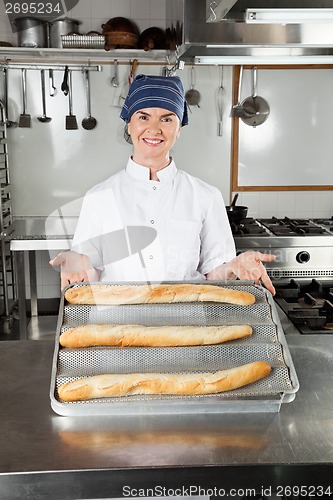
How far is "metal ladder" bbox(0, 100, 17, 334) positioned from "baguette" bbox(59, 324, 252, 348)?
269 centimetres

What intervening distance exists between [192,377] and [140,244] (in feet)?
4.15

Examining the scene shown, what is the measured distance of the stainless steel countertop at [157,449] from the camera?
34.7 inches

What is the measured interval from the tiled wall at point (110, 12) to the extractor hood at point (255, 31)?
83.8 inches

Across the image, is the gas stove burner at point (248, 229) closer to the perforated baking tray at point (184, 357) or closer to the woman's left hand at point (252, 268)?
the woman's left hand at point (252, 268)

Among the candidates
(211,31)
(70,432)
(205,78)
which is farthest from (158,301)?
(205,78)

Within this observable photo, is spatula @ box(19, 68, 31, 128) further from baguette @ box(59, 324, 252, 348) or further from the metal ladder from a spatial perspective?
baguette @ box(59, 324, 252, 348)

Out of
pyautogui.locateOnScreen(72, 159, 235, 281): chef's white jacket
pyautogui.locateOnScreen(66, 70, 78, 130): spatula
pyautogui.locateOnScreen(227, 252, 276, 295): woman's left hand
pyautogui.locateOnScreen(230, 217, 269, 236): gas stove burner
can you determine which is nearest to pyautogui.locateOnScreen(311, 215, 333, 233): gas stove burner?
pyautogui.locateOnScreen(230, 217, 269, 236): gas stove burner

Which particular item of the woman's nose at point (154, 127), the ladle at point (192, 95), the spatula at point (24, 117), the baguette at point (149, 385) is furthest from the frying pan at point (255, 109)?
the baguette at point (149, 385)

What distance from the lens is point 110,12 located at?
150 inches

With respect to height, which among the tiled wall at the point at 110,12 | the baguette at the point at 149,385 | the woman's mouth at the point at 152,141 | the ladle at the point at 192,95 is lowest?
the baguette at the point at 149,385

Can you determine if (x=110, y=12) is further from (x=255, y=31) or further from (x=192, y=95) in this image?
(x=255, y=31)

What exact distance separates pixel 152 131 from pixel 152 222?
37 centimetres

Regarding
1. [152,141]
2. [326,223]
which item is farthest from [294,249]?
[152,141]

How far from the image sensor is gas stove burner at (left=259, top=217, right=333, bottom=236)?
334 centimetres
